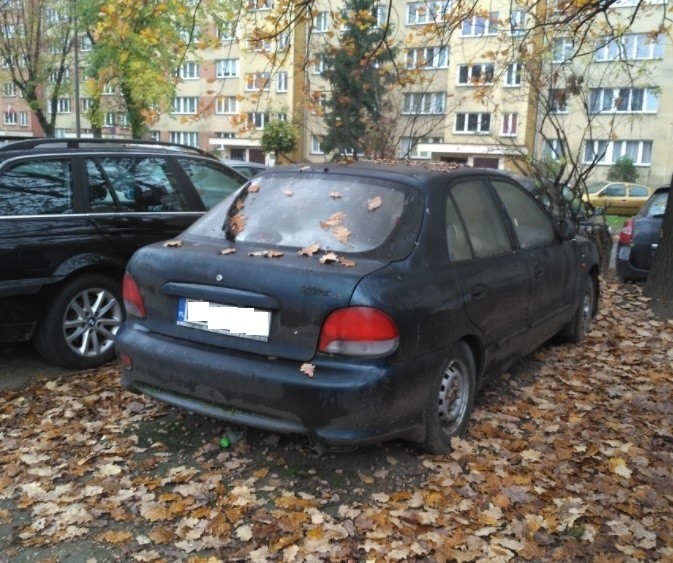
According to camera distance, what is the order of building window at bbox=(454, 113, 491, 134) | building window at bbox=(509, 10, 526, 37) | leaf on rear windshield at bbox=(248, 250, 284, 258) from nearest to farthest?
1. leaf on rear windshield at bbox=(248, 250, 284, 258)
2. building window at bbox=(509, 10, 526, 37)
3. building window at bbox=(454, 113, 491, 134)

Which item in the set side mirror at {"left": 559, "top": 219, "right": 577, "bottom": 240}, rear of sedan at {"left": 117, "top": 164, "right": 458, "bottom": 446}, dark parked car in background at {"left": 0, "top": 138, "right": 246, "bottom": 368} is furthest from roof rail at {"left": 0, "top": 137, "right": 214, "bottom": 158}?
side mirror at {"left": 559, "top": 219, "right": 577, "bottom": 240}

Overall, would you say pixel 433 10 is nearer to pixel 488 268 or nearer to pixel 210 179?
pixel 210 179

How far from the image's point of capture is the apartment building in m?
9.73

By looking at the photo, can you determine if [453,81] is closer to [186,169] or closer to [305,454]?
[186,169]

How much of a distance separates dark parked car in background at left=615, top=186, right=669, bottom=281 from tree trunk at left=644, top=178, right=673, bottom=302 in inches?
46.4

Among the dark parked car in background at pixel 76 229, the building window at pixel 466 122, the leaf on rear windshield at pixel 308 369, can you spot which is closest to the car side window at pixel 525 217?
the leaf on rear windshield at pixel 308 369

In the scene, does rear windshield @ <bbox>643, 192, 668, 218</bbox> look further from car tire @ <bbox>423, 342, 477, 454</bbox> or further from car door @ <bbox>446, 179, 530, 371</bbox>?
car tire @ <bbox>423, 342, 477, 454</bbox>

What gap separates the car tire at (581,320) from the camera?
21.0 feet

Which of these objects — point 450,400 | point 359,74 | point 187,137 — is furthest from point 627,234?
point 187,137

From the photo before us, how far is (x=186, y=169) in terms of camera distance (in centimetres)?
660

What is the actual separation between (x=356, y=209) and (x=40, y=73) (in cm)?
3220

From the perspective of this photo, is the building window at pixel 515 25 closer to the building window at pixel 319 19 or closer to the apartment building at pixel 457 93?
the apartment building at pixel 457 93

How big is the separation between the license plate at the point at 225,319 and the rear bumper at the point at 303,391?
0.11 meters

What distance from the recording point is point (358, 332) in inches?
134
